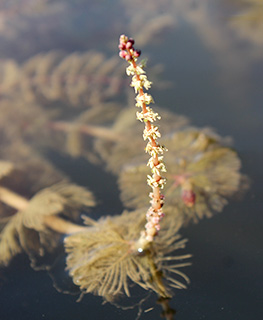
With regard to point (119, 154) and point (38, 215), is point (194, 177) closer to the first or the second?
point (119, 154)

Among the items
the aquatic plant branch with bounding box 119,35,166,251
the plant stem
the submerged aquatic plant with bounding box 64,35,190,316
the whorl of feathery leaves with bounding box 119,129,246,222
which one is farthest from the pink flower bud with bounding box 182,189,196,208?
the plant stem

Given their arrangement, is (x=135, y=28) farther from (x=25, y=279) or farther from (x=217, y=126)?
(x=25, y=279)

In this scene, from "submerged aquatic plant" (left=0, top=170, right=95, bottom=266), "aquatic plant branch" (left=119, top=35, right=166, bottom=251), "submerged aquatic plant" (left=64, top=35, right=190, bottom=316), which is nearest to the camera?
"aquatic plant branch" (left=119, top=35, right=166, bottom=251)

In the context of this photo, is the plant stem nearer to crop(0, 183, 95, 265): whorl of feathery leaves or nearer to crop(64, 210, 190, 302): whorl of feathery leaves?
crop(0, 183, 95, 265): whorl of feathery leaves

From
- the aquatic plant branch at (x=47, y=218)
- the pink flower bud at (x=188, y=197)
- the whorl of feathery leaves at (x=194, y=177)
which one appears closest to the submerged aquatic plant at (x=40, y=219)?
the aquatic plant branch at (x=47, y=218)

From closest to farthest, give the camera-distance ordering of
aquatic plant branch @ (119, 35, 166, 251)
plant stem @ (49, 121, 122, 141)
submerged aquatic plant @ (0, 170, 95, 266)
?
1. aquatic plant branch @ (119, 35, 166, 251)
2. submerged aquatic plant @ (0, 170, 95, 266)
3. plant stem @ (49, 121, 122, 141)

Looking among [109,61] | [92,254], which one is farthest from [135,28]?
[92,254]

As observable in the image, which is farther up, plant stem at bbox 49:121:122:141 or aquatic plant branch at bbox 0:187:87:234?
plant stem at bbox 49:121:122:141
